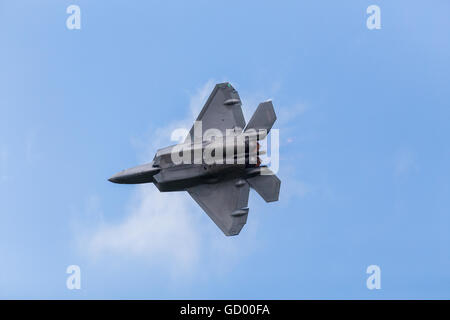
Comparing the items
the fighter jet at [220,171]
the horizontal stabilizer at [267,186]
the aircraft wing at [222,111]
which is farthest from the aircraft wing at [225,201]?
the aircraft wing at [222,111]

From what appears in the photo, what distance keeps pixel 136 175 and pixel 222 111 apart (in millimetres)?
5868

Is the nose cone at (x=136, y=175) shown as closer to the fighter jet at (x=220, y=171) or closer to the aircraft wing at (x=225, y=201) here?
the fighter jet at (x=220, y=171)

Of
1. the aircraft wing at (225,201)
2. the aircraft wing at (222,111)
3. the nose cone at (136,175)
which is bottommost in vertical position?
the aircraft wing at (225,201)

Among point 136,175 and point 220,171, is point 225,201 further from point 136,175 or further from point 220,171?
point 136,175

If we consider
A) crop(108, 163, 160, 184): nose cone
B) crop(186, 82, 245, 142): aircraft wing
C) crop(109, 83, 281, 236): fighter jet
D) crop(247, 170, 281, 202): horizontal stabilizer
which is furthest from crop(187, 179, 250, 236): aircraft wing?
crop(186, 82, 245, 142): aircraft wing

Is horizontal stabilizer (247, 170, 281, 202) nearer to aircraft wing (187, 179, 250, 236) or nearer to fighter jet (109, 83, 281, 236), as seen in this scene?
fighter jet (109, 83, 281, 236)

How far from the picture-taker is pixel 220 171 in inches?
1350

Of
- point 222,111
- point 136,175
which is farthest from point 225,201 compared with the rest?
point 222,111

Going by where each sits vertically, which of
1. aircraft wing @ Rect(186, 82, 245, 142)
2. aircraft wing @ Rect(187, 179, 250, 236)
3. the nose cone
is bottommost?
aircraft wing @ Rect(187, 179, 250, 236)

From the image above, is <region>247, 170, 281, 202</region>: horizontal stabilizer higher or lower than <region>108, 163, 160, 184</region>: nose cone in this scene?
lower

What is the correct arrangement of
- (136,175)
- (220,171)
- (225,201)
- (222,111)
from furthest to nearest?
(222,111) → (136,175) → (225,201) → (220,171)

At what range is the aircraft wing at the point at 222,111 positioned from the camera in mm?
35812

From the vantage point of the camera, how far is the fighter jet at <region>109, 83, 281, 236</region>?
33.8 metres

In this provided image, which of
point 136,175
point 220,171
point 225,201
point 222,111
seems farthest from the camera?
point 222,111
